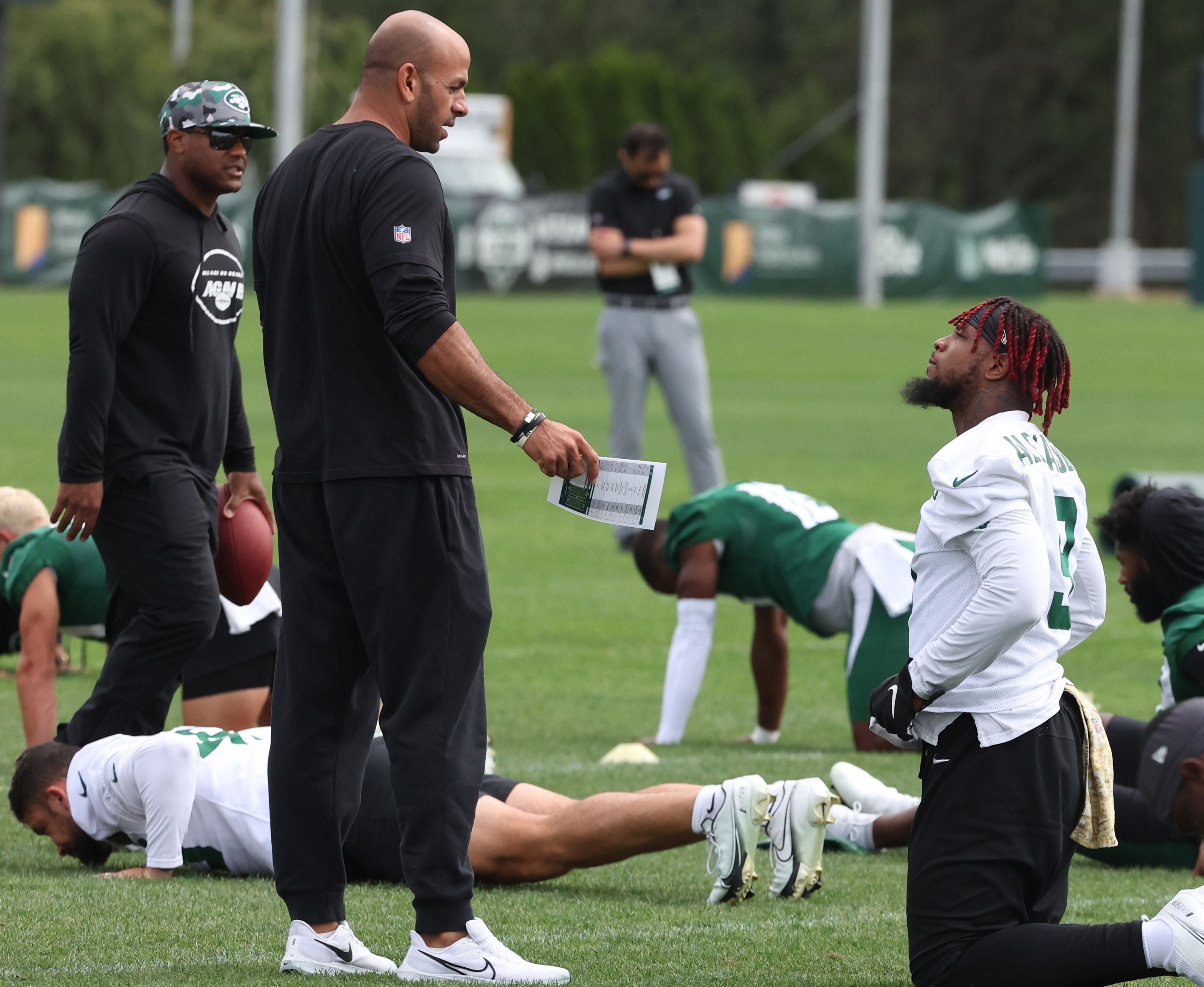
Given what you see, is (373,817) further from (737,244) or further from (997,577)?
(737,244)

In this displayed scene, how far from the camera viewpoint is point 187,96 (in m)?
6.02

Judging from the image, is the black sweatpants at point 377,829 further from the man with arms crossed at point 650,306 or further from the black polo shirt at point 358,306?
the man with arms crossed at point 650,306

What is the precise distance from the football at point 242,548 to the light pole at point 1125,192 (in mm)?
49321

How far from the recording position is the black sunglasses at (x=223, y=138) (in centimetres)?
598

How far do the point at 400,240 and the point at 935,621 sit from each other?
4.53ft

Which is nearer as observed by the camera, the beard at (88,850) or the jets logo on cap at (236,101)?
the beard at (88,850)

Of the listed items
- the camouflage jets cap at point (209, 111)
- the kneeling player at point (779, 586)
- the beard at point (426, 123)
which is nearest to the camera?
the beard at point (426, 123)

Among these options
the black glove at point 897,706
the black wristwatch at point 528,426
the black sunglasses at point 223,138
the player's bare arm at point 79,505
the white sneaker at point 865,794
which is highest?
the black sunglasses at point 223,138

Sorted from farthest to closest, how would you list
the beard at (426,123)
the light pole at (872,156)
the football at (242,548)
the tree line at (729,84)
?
1. the tree line at (729,84)
2. the light pole at (872,156)
3. the football at (242,548)
4. the beard at (426,123)

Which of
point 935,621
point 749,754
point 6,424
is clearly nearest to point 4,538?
point 749,754

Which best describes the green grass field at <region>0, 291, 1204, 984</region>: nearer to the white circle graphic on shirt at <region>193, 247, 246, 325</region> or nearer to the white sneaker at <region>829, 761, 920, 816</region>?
the white sneaker at <region>829, 761, 920, 816</region>

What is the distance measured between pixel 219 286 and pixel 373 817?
1766 millimetres

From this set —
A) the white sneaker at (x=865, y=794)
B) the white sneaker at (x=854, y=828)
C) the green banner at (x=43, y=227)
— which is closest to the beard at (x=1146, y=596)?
the white sneaker at (x=865, y=794)

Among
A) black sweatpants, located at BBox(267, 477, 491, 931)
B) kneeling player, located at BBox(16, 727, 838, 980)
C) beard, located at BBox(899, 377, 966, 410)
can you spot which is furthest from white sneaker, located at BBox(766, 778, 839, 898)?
beard, located at BBox(899, 377, 966, 410)
